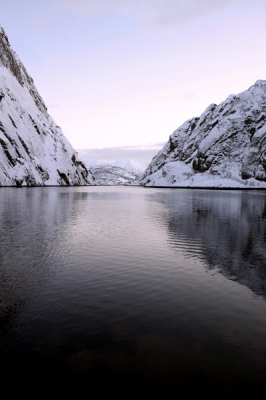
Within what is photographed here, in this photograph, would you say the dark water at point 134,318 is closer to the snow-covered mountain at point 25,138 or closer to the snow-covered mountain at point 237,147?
the snow-covered mountain at point 25,138

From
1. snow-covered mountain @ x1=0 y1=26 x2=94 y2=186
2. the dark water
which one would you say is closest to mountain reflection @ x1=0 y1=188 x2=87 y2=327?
the dark water

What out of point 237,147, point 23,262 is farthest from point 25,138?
point 23,262

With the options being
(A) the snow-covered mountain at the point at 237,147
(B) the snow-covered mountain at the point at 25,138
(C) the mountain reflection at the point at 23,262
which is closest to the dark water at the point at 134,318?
(C) the mountain reflection at the point at 23,262

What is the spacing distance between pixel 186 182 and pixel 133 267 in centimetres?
18752

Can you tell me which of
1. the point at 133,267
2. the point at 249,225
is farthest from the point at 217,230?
the point at 133,267

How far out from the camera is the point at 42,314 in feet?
25.7

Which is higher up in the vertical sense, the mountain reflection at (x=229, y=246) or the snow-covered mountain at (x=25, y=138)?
the snow-covered mountain at (x=25, y=138)

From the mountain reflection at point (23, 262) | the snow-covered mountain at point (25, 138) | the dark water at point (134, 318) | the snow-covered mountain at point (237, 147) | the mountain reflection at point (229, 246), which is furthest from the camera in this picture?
the snow-covered mountain at point (237, 147)

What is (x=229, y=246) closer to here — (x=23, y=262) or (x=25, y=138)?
(x=23, y=262)

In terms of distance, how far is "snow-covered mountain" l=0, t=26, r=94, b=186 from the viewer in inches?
4643

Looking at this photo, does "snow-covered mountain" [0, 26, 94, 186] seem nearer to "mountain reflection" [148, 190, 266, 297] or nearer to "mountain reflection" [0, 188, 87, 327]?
"mountain reflection" [0, 188, 87, 327]

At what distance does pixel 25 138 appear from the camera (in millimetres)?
133375

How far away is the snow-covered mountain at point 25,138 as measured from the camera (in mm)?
117938

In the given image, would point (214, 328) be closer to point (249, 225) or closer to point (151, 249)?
point (151, 249)
